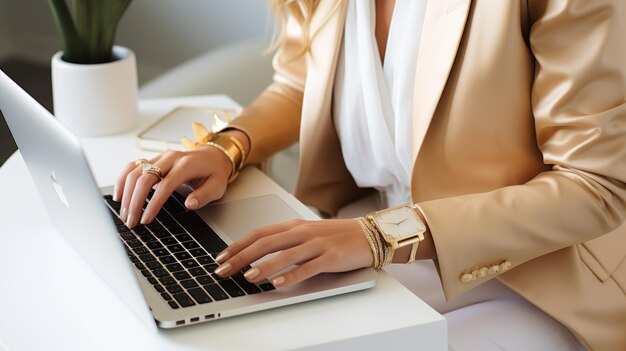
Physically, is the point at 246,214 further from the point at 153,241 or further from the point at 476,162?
the point at 476,162

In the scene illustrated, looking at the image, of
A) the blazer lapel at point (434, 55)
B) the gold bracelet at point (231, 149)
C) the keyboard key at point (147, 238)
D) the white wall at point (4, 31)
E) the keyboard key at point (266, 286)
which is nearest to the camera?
the keyboard key at point (266, 286)

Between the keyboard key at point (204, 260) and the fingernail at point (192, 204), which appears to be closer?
the keyboard key at point (204, 260)

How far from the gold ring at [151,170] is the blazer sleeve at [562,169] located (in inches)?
13.0

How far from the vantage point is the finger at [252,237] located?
1.01 m

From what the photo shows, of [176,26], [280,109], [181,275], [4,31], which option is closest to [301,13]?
[280,109]

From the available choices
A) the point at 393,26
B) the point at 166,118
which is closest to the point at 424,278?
the point at 393,26

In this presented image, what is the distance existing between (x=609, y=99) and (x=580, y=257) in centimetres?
22

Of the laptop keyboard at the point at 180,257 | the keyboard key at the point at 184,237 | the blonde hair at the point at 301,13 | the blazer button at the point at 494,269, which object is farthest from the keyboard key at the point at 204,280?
the blonde hair at the point at 301,13

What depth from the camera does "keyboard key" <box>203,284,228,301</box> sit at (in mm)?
956

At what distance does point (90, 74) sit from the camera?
1552mm

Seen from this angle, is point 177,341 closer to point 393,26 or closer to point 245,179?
point 245,179

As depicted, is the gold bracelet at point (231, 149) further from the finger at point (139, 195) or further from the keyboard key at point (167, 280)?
the keyboard key at point (167, 280)

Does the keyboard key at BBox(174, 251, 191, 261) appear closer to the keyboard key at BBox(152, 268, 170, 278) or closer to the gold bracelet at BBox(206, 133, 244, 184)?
the keyboard key at BBox(152, 268, 170, 278)

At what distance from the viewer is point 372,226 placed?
3.51 feet
